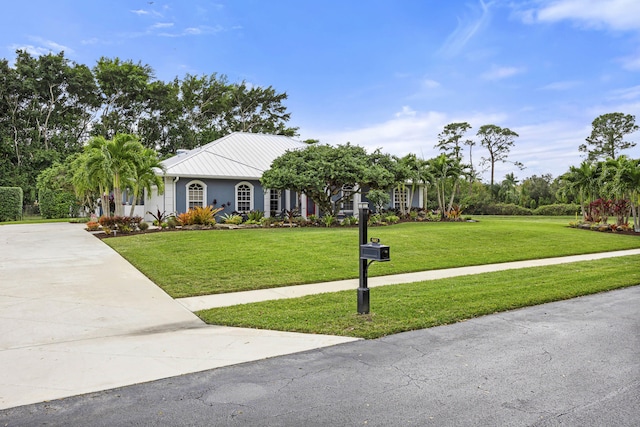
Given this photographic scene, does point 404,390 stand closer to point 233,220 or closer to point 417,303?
point 417,303

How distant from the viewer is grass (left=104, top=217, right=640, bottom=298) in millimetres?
8688

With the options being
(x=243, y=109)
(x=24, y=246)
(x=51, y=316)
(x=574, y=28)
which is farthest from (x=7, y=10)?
(x=243, y=109)

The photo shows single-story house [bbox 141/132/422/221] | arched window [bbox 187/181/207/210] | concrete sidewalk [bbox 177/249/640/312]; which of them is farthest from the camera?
arched window [bbox 187/181/207/210]

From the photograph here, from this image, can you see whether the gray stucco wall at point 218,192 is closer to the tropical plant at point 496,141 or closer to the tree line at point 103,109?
the tree line at point 103,109

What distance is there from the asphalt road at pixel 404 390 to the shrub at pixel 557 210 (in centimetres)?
3649

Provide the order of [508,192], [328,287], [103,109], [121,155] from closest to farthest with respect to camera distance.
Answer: [328,287], [121,155], [103,109], [508,192]

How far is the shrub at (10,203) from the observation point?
28.7 meters

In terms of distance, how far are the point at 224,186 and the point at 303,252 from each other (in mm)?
11254

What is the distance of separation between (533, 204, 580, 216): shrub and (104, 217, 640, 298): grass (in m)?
21.9

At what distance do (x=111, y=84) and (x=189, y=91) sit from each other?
7.52 metres

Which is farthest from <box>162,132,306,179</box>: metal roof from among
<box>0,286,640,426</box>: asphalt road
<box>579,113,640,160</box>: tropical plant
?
<box>579,113,640,160</box>: tropical plant

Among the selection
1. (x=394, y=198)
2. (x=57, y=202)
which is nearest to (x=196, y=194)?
(x=394, y=198)

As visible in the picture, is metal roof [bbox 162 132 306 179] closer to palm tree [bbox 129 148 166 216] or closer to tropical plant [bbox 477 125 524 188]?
palm tree [bbox 129 148 166 216]

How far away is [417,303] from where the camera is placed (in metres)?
6.48
